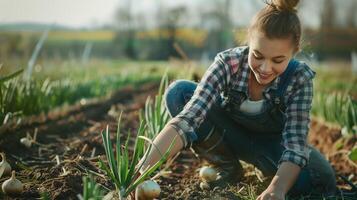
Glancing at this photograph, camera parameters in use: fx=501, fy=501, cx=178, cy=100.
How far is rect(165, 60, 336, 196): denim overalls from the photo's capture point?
2326 millimetres

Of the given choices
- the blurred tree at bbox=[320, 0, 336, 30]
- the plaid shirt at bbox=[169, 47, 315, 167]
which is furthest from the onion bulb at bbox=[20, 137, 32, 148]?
the blurred tree at bbox=[320, 0, 336, 30]

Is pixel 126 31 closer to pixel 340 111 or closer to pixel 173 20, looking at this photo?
pixel 173 20

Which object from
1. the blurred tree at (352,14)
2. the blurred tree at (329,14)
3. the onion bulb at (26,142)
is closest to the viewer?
the onion bulb at (26,142)

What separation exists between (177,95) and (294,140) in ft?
2.09

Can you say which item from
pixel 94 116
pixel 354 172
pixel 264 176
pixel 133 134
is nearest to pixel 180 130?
pixel 264 176

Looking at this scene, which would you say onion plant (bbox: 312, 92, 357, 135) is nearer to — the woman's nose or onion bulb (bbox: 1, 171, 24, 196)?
the woman's nose

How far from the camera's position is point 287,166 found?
1905 mm

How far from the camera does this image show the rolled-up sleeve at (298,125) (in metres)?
1.95

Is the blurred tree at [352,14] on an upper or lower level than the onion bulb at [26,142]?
lower

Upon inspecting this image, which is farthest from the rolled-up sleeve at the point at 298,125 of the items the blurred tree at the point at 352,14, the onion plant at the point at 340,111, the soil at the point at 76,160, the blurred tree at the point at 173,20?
the blurred tree at the point at 352,14

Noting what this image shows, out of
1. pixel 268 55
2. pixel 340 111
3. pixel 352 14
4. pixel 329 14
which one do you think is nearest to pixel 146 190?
pixel 268 55

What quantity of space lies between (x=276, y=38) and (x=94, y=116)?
10.8 feet

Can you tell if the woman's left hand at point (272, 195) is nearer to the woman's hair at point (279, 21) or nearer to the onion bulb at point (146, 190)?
the onion bulb at point (146, 190)

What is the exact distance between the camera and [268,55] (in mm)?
1974
